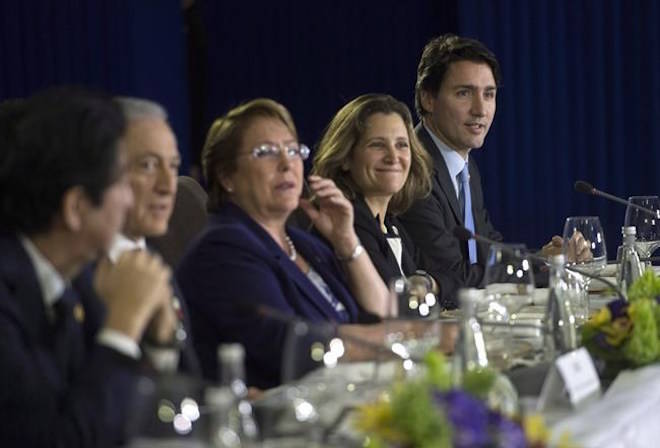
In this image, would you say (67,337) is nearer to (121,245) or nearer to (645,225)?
(121,245)

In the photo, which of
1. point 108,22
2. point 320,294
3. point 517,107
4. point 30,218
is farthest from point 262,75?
point 30,218

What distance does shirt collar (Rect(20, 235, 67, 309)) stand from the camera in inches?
75.8

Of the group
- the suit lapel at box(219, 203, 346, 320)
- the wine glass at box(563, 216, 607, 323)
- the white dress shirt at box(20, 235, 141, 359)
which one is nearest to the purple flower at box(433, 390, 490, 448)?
the white dress shirt at box(20, 235, 141, 359)

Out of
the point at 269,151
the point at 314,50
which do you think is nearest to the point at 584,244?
the point at 269,151

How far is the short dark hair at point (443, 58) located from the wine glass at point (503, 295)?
230 centimetres

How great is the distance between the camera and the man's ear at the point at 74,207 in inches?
73.9

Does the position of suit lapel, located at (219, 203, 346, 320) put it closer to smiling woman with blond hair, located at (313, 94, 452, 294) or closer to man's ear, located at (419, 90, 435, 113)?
smiling woman with blond hair, located at (313, 94, 452, 294)

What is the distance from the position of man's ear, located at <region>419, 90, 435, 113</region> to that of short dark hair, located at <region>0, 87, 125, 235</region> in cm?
298

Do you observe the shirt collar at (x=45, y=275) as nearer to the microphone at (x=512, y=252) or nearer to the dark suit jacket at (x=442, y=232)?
the microphone at (x=512, y=252)

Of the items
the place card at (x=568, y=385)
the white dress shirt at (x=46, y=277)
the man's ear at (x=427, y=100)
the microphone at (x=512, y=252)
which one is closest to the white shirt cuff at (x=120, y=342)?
the white dress shirt at (x=46, y=277)

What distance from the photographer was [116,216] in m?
1.89

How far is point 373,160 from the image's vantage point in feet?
12.4

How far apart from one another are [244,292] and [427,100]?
7.42 feet

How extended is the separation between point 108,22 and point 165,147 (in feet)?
15.6
